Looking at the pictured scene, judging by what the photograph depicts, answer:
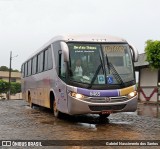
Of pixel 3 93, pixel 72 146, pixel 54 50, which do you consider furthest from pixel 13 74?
pixel 72 146

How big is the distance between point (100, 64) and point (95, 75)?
446mm

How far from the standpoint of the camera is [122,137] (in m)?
9.33

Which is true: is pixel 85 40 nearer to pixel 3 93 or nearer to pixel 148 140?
pixel 148 140

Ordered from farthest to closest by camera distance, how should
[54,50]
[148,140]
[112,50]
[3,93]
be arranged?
[3,93] < [54,50] < [112,50] < [148,140]

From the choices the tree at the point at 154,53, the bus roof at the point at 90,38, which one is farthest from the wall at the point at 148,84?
the bus roof at the point at 90,38

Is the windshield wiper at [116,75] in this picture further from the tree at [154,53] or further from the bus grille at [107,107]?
the tree at [154,53]

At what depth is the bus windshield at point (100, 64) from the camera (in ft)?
38.4

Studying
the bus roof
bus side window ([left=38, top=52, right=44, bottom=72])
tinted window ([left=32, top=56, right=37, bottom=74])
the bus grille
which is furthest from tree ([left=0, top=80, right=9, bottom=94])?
the bus grille

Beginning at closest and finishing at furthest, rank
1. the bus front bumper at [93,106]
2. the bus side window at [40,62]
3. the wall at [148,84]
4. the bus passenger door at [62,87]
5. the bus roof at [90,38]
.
Answer: the bus front bumper at [93,106]
the bus passenger door at [62,87]
the bus roof at [90,38]
the bus side window at [40,62]
the wall at [148,84]

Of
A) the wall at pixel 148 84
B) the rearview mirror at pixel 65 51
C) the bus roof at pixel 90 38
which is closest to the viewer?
the rearview mirror at pixel 65 51

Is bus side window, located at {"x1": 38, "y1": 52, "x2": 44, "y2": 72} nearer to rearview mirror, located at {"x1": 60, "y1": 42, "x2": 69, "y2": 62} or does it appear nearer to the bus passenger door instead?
the bus passenger door

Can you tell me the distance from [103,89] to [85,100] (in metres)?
0.70

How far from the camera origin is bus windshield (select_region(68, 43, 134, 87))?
11711mm

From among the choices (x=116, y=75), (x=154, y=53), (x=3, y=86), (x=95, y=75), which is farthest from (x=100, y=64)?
(x=3, y=86)
